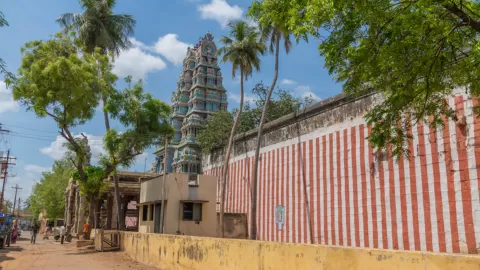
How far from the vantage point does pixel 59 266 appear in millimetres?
13508

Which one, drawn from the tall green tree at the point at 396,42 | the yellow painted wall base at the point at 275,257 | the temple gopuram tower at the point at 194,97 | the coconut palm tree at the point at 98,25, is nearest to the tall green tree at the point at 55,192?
the temple gopuram tower at the point at 194,97

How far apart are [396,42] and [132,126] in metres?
18.7

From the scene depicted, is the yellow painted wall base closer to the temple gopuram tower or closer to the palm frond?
the palm frond

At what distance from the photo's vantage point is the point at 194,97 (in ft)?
191

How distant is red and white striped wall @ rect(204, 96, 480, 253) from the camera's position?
33.7 ft

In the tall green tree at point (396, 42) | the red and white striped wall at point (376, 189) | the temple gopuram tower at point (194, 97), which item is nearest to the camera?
the tall green tree at point (396, 42)

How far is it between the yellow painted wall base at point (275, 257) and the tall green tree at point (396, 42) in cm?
312

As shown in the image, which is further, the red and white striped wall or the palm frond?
the palm frond

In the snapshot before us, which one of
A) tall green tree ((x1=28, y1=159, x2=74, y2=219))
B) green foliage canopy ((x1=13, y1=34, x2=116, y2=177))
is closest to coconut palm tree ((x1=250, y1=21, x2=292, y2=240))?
green foliage canopy ((x1=13, y1=34, x2=116, y2=177))

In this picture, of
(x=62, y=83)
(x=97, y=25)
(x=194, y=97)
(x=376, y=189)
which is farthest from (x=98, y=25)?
(x=194, y=97)

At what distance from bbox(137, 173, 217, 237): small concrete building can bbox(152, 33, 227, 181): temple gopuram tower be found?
31263mm

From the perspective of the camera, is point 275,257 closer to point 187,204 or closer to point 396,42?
point 396,42

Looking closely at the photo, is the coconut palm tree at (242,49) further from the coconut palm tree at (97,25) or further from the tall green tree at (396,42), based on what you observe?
the tall green tree at (396,42)

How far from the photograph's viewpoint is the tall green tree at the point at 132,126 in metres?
22.5
